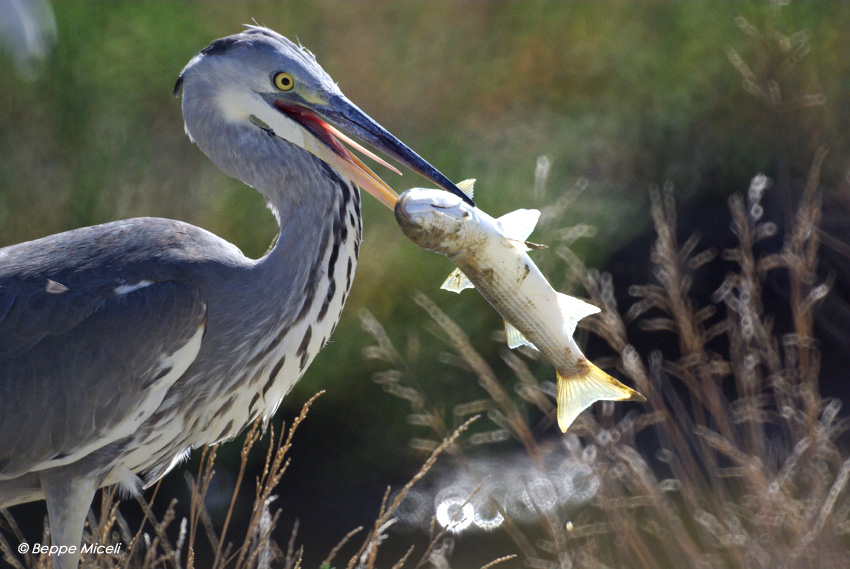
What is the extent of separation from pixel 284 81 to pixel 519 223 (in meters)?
0.77

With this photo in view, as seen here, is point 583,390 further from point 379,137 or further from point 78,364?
point 78,364

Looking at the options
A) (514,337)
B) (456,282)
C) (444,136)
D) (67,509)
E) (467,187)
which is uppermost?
(444,136)

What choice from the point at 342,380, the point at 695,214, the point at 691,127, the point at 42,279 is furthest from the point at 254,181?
the point at 691,127

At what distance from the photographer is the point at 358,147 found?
269cm

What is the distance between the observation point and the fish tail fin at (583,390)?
7.54ft

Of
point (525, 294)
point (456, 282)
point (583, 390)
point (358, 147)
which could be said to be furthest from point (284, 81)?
point (583, 390)

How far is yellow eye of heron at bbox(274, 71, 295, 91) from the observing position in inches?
106

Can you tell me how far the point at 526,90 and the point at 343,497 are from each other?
426cm

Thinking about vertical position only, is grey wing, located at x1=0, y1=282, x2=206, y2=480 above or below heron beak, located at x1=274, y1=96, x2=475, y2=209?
below

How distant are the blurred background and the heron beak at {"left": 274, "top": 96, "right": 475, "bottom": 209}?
2.10ft

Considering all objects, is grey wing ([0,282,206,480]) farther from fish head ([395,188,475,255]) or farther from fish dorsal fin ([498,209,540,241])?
fish dorsal fin ([498,209,540,241])

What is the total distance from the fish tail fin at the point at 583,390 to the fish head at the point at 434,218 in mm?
411

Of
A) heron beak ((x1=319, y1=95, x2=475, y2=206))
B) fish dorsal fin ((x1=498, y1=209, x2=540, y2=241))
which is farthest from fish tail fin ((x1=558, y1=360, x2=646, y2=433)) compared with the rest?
heron beak ((x1=319, y1=95, x2=475, y2=206))

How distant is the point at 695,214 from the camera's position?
625 centimetres
